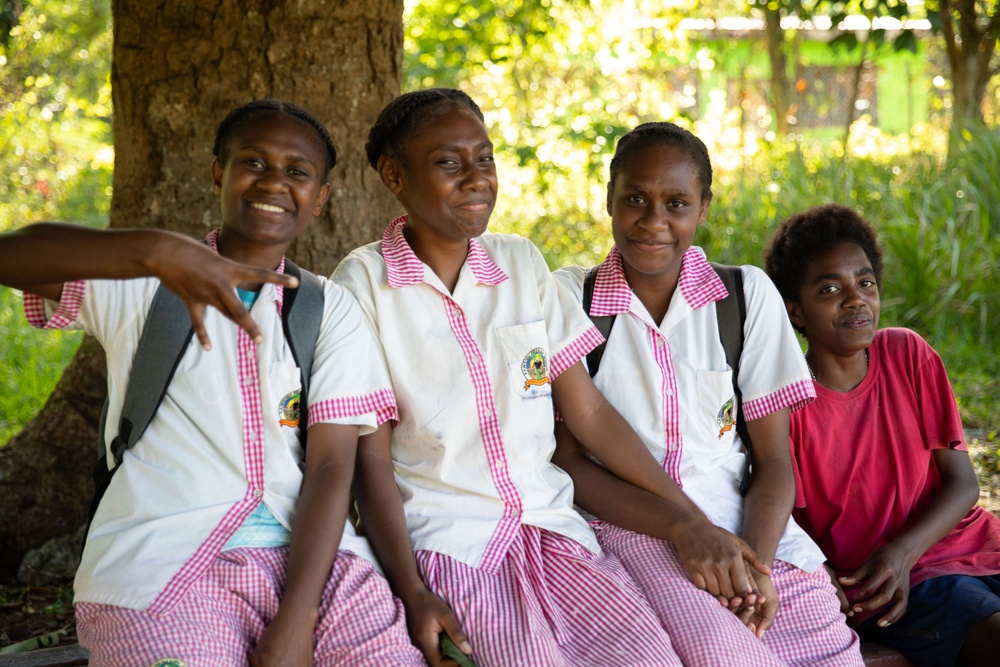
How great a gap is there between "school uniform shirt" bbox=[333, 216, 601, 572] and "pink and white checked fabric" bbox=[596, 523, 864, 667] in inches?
4.9

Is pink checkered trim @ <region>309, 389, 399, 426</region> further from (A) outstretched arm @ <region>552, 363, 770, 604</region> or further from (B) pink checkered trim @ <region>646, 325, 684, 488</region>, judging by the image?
(B) pink checkered trim @ <region>646, 325, 684, 488</region>

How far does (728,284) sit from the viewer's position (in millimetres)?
2754

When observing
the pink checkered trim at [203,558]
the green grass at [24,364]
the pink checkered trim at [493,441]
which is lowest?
the green grass at [24,364]

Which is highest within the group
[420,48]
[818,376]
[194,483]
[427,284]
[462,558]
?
[420,48]

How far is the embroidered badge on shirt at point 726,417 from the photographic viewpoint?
8.80 ft

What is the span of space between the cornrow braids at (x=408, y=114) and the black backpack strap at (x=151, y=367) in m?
0.74

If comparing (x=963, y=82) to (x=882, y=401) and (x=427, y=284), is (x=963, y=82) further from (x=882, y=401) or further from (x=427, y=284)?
(x=427, y=284)

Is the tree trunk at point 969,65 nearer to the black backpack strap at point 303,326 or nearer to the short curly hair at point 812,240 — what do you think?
the short curly hair at point 812,240

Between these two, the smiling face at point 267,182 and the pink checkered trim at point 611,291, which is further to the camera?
the pink checkered trim at point 611,291

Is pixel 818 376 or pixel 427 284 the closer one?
pixel 427 284

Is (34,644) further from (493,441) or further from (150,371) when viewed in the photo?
(493,441)

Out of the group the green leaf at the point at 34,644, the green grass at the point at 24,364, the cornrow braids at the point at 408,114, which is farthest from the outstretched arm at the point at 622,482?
the green grass at the point at 24,364

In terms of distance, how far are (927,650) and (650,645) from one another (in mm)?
830

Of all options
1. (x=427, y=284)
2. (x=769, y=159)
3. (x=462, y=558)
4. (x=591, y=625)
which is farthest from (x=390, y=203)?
(x=769, y=159)
